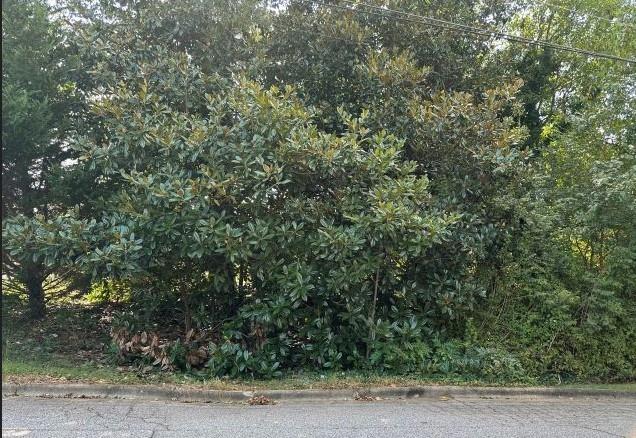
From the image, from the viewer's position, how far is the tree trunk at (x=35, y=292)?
846 centimetres

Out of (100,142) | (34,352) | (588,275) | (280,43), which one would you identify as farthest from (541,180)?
(34,352)

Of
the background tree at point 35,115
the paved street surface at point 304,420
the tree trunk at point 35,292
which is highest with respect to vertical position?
the background tree at point 35,115

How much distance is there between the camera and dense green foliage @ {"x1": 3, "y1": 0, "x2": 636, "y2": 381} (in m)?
6.67

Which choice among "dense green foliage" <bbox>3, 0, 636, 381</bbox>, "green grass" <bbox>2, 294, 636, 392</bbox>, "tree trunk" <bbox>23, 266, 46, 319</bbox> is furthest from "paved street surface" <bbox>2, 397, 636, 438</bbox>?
"tree trunk" <bbox>23, 266, 46, 319</bbox>

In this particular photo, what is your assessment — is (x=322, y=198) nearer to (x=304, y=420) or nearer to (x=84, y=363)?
(x=304, y=420)

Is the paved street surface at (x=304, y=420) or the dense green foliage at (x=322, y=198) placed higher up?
the dense green foliage at (x=322, y=198)

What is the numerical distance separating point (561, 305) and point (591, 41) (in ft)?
21.4

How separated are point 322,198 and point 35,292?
515 cm

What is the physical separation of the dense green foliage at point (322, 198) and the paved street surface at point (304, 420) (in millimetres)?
1170

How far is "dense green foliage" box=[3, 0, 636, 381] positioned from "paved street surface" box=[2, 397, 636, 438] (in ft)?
3.84

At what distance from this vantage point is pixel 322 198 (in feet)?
24.0

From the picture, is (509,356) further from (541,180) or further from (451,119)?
(451,119)

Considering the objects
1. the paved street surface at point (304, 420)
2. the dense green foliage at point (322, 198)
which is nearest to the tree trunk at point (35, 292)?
the dense green foliage at point (322, 198)

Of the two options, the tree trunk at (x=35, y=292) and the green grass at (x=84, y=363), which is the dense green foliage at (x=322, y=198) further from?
the tree trunk at (x=35, y=292)
